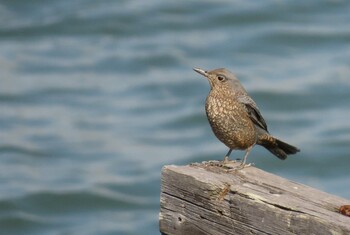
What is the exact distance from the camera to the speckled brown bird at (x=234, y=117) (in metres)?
5.76

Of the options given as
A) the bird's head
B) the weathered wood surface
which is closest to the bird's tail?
the bird's head

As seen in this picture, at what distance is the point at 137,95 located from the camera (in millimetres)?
12805

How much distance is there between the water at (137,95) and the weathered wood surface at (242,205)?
5.28m

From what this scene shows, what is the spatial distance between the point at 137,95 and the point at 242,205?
8768mm

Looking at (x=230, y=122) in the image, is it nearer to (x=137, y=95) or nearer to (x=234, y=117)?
(x=234, y=117)

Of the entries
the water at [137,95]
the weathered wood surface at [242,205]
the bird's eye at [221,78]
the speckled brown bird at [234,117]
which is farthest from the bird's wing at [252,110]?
the water at [137,95]

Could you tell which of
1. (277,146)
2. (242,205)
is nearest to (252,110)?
(277,146)

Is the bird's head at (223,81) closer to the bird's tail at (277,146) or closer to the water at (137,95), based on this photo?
the bird's tail at (277,146)

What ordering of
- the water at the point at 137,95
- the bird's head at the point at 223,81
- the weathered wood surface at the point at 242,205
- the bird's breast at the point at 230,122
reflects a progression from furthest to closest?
the water at the point at 137,95 → the bird's head at the point at 223,81 → the bird's breast at the point at 230,122 → the weathered wood surface at the point at 242,205

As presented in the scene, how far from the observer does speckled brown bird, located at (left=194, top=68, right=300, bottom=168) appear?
5.76 meters

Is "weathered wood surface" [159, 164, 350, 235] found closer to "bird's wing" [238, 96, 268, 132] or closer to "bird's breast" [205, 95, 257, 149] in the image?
"bird's breast" [205, 95, 257, 149]

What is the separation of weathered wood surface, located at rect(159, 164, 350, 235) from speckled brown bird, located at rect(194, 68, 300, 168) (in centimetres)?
127

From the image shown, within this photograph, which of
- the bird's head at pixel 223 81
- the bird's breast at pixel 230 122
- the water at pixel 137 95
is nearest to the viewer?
the bird's breast at pixel 230 122

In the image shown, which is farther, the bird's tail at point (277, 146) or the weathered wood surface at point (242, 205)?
the bird's tail at point (277, 146)
